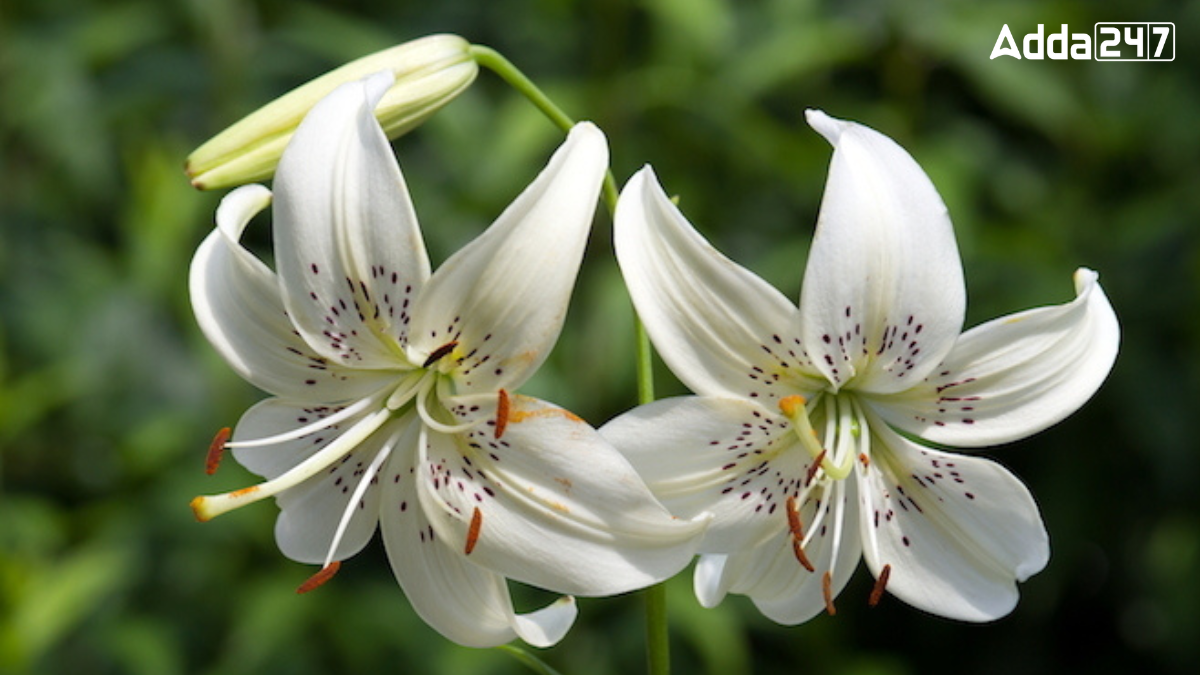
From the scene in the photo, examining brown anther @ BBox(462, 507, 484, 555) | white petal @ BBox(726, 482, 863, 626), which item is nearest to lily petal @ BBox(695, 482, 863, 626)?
white petal @ BBox(726, 482, 863, 626)

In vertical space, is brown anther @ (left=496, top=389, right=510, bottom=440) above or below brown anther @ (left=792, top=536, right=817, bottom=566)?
above

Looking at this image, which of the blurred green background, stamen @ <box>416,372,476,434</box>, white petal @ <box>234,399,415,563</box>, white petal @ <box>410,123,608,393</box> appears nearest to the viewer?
white petal @ <box>410,123,608,393</box>

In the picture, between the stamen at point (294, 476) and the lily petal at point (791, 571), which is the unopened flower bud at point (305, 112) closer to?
the stamen at point (294, 476)

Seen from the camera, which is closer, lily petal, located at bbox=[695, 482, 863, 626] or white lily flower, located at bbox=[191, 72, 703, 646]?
white lily flower, located at bbox=[191, 72, 703, 646]

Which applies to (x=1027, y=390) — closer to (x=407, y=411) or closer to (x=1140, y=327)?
(x=407, y=411)

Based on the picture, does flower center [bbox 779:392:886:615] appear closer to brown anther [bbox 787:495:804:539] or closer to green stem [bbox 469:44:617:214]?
brown anther [bbox 787:495:804:539]

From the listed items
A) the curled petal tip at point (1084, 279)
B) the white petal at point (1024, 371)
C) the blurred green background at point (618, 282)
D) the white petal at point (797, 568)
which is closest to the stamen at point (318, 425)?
the white petal at point (797, 568)

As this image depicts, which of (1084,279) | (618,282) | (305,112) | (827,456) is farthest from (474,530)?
(618,282)

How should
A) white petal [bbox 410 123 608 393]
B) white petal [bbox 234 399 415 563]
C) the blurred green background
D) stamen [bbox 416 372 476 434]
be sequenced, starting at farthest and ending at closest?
the blurred green background < white petal [bbox 234 399 415 563] < stamen [bbox 416 372 476 434] < white petal [bbox 410 123 608 393]
